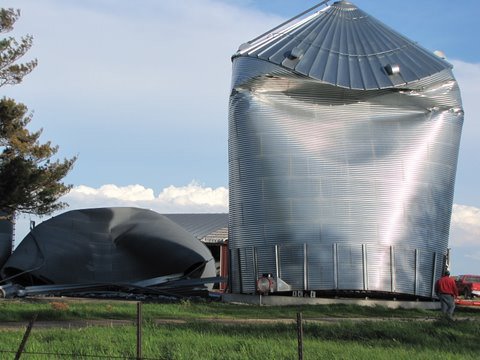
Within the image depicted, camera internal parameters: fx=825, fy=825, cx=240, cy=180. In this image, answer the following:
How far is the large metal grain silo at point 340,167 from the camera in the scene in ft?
105

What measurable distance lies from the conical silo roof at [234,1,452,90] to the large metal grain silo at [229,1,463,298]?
0.26 ft

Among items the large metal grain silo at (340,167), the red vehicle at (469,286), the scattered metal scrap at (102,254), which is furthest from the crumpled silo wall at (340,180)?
the red vehicle at (469,286)

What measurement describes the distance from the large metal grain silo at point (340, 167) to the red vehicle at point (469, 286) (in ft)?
66.9

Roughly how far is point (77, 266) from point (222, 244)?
56.6 ft

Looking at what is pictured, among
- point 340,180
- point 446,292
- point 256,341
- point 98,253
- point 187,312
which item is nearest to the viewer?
point 256,341

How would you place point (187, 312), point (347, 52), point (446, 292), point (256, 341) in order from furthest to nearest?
point (347, 52), point (187, 312), point (446, 292), point (256, 341)

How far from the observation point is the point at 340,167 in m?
32.4

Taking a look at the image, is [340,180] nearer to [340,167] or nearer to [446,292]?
[340,167]

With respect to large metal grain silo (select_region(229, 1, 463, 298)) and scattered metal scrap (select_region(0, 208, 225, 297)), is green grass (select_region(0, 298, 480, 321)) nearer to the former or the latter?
large metal grain silo (select_region(229, 1, 463, 298))

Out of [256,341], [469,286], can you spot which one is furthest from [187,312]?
[469,286]

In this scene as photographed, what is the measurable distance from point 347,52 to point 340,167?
546 cm

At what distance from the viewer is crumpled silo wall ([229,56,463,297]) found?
32000 millimetres

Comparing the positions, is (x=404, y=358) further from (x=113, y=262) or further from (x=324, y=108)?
(x=113, y=262)

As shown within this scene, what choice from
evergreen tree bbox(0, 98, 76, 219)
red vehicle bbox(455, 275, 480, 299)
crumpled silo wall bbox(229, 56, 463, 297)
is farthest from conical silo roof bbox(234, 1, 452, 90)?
red vehicle bbox(455, 275, 480, 299)
